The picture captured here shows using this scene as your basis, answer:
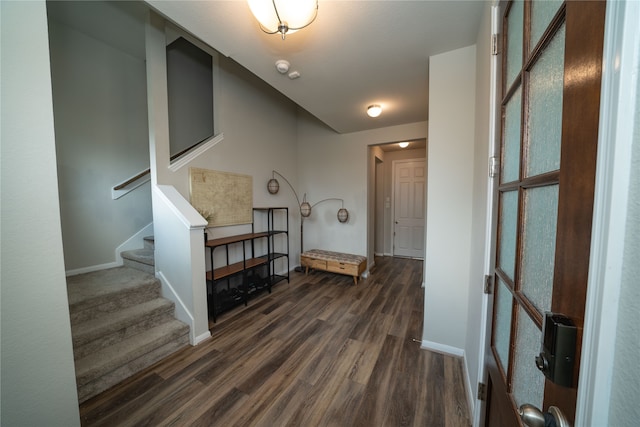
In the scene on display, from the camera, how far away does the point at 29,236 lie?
87cm

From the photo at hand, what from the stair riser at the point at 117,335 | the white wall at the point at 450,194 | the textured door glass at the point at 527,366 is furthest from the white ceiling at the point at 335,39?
the stair riser at the point at 117,335

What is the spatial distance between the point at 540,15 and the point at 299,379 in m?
2.31

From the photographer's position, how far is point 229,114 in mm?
3102

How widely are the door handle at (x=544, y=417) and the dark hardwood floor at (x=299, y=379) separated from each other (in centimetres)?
131

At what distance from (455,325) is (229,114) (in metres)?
3.64

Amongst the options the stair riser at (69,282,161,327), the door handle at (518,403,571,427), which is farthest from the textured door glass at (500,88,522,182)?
the stair riser at (69,282,161,327)

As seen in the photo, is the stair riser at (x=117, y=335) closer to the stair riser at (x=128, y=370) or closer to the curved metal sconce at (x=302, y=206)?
the stair riser at (x=128, y=370)

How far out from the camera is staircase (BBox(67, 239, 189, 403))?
1638 millimetres

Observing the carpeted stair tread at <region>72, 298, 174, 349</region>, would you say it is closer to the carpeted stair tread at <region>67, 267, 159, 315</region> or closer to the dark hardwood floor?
the carpeted stair tread at <region>67, 267, 159, 315</region>

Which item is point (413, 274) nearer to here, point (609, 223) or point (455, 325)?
point (455, 325)

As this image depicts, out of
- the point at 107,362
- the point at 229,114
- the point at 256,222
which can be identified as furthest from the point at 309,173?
the point at 107,362

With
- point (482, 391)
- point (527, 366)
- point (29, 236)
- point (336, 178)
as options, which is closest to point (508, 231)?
point (527, 366)

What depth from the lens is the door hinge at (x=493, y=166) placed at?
1051 mm

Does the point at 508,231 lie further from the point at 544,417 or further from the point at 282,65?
the point at 282,65
